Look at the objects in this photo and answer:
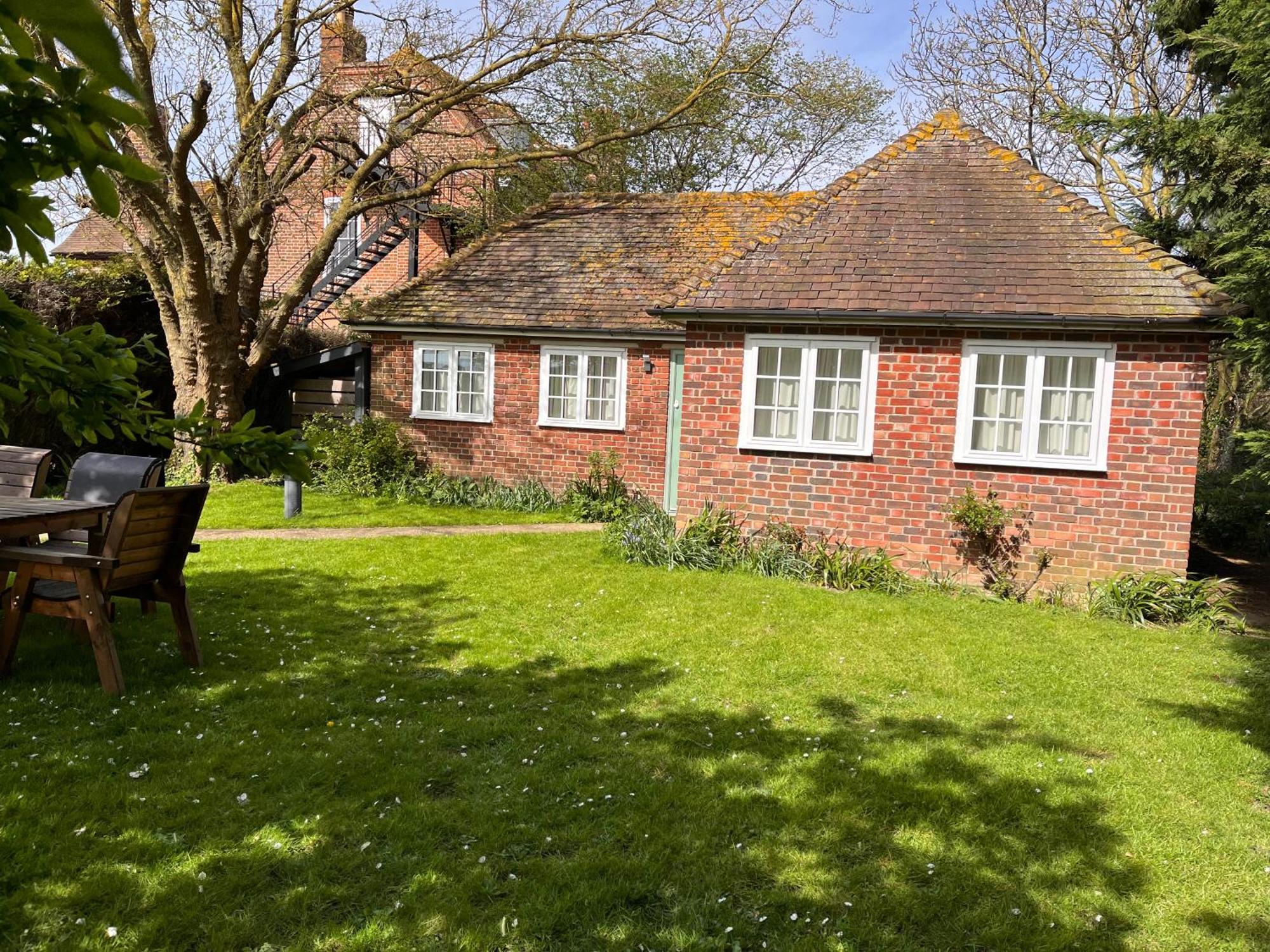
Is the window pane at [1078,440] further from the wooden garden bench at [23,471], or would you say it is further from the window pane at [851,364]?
the wooden garden bench at [23,471]

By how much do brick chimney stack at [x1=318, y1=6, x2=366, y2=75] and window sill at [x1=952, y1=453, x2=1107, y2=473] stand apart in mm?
11799

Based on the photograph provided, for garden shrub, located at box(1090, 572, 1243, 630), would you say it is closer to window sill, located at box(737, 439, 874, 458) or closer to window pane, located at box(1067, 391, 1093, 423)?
window pane, located at box(1067, 391, 1093, 423)

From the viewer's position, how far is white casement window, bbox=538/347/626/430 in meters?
14.5

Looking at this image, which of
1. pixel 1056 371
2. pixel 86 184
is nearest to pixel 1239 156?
pixel 1056 371

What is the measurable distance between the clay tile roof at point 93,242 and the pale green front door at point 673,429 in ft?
51.8

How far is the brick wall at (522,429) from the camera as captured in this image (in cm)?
1433

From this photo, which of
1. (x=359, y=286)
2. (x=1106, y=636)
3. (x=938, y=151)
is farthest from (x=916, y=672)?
(x=359, y=286)

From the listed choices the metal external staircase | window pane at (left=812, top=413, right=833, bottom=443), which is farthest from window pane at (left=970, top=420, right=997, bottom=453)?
the metal external staircase

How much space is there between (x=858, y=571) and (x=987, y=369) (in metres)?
2.67

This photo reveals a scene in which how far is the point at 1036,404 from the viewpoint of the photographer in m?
9.86

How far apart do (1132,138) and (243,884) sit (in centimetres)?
947

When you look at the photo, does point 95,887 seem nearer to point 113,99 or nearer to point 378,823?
point 378,823

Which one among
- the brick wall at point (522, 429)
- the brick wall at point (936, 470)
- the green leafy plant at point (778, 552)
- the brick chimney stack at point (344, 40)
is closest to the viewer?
the brick wall at point (936, 470)

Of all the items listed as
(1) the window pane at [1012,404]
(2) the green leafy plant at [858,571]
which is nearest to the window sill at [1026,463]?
(1) the window pane at [1012,404]
